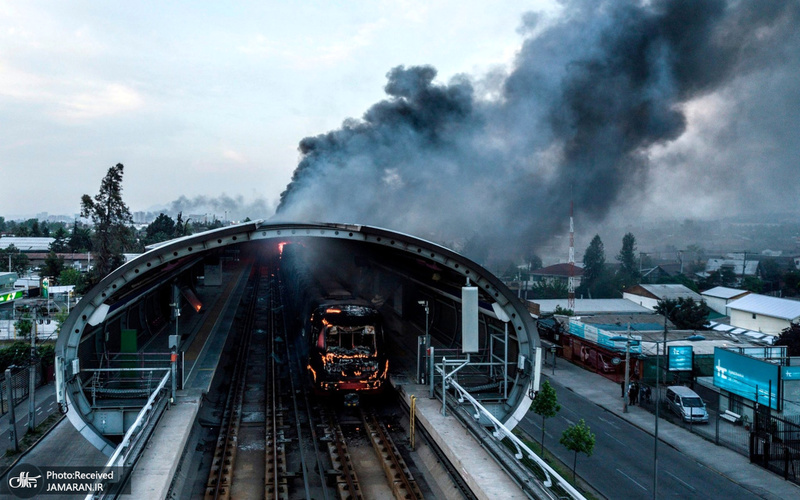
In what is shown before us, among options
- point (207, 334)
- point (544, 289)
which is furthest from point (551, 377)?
point (544, 289)

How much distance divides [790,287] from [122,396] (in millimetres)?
81461

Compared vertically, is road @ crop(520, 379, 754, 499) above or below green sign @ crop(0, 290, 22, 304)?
below

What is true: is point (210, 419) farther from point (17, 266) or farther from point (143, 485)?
point (17, 266)

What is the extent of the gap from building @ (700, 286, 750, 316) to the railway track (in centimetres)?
4863

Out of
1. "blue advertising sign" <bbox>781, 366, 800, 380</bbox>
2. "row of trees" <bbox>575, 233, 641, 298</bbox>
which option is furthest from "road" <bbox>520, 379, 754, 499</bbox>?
"row of trees" <bbox>575, 233, 641, 298</bbox>

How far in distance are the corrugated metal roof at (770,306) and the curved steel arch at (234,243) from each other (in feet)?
120

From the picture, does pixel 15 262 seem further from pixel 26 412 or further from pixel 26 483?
pixel 26 483

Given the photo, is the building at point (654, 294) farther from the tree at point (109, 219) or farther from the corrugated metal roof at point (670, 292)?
the tree at point (109, 219)

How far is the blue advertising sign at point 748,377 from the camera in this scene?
23.7 meters

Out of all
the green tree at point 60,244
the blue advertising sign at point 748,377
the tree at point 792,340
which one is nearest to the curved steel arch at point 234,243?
the blue advertising sign at point 748,377

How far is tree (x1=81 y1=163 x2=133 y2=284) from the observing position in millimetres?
48188

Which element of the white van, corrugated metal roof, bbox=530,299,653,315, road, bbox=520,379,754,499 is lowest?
road, bbox=520,379,754,499

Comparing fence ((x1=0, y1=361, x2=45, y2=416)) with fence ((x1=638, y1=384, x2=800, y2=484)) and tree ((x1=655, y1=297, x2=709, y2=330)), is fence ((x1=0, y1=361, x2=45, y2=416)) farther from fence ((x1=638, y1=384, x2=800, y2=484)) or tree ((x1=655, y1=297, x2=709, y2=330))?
tree ((x1=655, y1=297, x2=709, y2=330))

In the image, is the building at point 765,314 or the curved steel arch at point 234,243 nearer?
the curved steel arch at point 234,243
